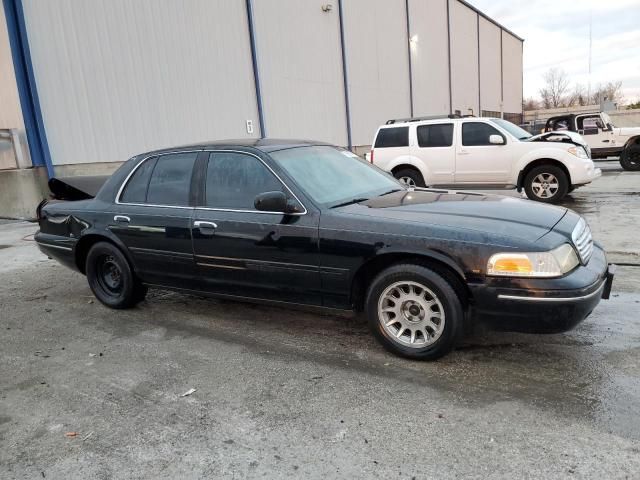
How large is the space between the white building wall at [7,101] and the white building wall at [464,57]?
82.9 feet

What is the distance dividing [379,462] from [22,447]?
6.36ft

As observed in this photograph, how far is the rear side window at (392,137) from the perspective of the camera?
10938 millimetres

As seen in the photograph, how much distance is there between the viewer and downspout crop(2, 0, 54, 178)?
10.1m

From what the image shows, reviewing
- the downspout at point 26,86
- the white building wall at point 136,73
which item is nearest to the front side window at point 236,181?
the downspout at point 26,86

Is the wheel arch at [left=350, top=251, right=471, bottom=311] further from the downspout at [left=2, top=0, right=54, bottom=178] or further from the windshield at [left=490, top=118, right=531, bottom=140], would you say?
the downspout at [left=2, top=0, right=54, bottom=178]

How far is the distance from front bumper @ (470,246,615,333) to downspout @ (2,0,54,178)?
10.5 m

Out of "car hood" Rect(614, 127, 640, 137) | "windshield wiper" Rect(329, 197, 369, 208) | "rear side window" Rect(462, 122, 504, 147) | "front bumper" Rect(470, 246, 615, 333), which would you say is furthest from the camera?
"car hood" Rect(614, 127, 640, 137)

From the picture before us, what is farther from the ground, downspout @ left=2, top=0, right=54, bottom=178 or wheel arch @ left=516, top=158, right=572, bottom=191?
downspout @ left=2, top=0, right=54, bottom=178

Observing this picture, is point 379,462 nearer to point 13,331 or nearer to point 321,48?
point 13,331

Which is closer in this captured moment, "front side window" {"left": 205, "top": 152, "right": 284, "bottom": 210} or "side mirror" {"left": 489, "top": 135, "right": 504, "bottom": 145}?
"front side window" {"left": 205, "top": 152, "right": 284, "bottom": 210}

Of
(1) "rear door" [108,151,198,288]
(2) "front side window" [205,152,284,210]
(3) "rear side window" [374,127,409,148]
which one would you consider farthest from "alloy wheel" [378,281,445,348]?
(3) "rear side window" [374,127,409,148]

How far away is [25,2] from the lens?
33.3 feet

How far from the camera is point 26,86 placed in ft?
34.0

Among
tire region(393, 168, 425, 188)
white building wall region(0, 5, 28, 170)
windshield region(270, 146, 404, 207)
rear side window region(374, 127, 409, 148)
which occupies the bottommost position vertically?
tire region(393, 168, 425, 188)
